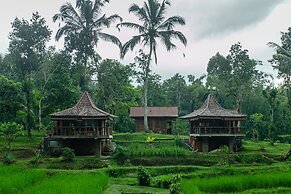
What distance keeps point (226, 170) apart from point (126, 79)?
90.1ft

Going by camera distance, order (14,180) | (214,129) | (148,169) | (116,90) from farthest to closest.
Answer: (116,90), (214,129), (148,169), (14,180)

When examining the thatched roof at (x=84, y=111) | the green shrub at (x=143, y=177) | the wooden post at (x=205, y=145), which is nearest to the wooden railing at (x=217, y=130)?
the wooden post at (x=205, y=145)

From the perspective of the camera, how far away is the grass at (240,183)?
1575 cm

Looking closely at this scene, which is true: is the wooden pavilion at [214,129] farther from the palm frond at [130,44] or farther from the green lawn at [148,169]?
the palm frond at [130,44]

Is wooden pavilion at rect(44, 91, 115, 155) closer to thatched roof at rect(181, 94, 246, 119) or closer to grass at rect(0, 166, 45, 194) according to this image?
thatched roof at rect(181, 94, 246, 119)

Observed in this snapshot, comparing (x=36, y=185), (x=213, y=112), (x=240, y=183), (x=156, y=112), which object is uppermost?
(x=156, y=112)

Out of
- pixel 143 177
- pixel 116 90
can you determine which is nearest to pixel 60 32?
pixel 116 90

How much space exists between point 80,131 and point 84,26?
16308 mm

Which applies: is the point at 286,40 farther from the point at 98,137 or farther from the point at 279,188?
the point at 279,188

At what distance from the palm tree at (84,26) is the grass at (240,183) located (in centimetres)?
2825

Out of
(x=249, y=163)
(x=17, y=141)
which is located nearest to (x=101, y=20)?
(x=17, y=141)

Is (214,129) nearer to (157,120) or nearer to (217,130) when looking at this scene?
(217,130)

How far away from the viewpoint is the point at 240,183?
638 inches

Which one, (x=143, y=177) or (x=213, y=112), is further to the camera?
(x=213, y=112)
